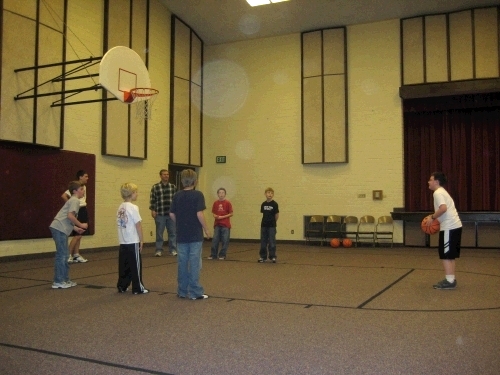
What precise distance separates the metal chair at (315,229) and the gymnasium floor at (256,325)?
19.6 ft

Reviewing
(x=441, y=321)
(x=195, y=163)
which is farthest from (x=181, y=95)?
(x=441, y=321)

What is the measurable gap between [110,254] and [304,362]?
8238 mm

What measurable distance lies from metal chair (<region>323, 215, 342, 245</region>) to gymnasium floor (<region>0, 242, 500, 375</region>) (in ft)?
18.9

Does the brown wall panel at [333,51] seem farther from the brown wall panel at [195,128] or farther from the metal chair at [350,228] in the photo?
the metal chair at [350,228]

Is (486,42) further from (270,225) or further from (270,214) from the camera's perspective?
(270,225)

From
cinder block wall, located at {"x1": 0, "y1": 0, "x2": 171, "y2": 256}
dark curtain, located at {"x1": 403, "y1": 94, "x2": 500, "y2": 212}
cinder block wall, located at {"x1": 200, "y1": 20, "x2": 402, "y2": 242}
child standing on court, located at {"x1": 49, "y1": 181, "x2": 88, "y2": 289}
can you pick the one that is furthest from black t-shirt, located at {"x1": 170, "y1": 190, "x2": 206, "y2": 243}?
dark curtain, located at {"x1": 403, "y1": 94, "x2": 500, "y2": 212}

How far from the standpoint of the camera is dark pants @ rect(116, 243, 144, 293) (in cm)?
590

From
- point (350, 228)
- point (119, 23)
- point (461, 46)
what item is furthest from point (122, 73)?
point (461, 46)

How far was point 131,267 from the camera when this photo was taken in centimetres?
594

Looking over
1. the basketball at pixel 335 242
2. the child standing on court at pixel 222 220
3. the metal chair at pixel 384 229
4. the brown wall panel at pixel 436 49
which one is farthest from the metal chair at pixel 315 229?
the brown wall panel at pixel 436 49

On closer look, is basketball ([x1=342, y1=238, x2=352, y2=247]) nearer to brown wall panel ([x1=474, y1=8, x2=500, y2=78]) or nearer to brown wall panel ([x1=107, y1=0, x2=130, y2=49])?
brown wall panel ([x1=474, y1=8, x2=500, y2=78])

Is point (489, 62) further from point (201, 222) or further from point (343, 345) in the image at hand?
point (343, 345)

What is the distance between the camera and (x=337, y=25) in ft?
45.4

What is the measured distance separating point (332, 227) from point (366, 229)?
3.12 ft
